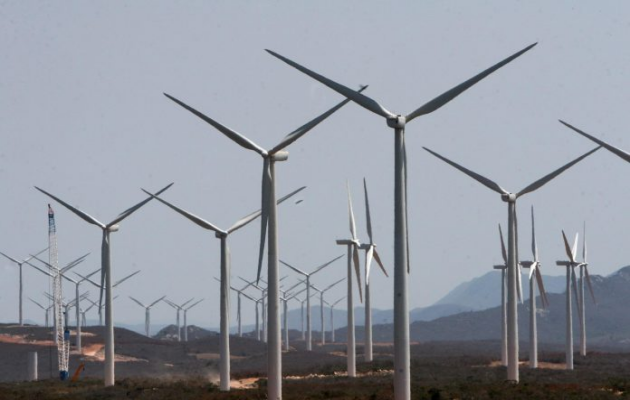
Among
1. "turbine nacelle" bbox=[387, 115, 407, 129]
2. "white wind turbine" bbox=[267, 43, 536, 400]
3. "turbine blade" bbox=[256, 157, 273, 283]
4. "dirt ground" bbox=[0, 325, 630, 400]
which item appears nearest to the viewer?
"white wind turbine" bbox=[267, 43, 536, 400]

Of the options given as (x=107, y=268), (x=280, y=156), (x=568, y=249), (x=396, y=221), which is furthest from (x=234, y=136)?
(x=568, y=249)

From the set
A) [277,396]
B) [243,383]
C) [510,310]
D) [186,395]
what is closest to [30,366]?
[243,383]

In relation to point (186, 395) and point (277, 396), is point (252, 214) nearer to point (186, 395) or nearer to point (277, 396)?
point (186, 395)

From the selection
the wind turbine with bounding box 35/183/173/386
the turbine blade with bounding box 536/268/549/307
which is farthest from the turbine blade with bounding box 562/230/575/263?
the wind turbine with bounding box 35/183/173/386

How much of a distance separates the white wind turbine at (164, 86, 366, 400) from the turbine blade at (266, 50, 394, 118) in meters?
3.69

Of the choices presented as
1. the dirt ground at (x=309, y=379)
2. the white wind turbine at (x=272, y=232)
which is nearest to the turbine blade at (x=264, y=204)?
the white wind turbine at (x=272, y=232)

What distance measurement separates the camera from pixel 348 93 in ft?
185

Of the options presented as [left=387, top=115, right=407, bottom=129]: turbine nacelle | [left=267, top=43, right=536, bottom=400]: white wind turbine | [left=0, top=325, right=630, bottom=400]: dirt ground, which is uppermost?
[left=387, top=115, right=407, bottom=129]: turbine nacelle

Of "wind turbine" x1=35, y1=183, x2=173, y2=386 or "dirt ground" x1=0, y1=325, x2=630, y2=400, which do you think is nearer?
"dirt ground" x1=0, y1=325, x2=630, y2=400

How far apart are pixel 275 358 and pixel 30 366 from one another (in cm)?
6980

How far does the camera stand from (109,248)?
94.2 m

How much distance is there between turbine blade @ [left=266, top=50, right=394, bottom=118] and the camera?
55350 mm

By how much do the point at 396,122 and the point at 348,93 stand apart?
2.61m

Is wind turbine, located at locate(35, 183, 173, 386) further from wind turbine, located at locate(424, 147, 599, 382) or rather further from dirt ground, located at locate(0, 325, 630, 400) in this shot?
wind turbine, located at locate(424, 147, 599, 382)
